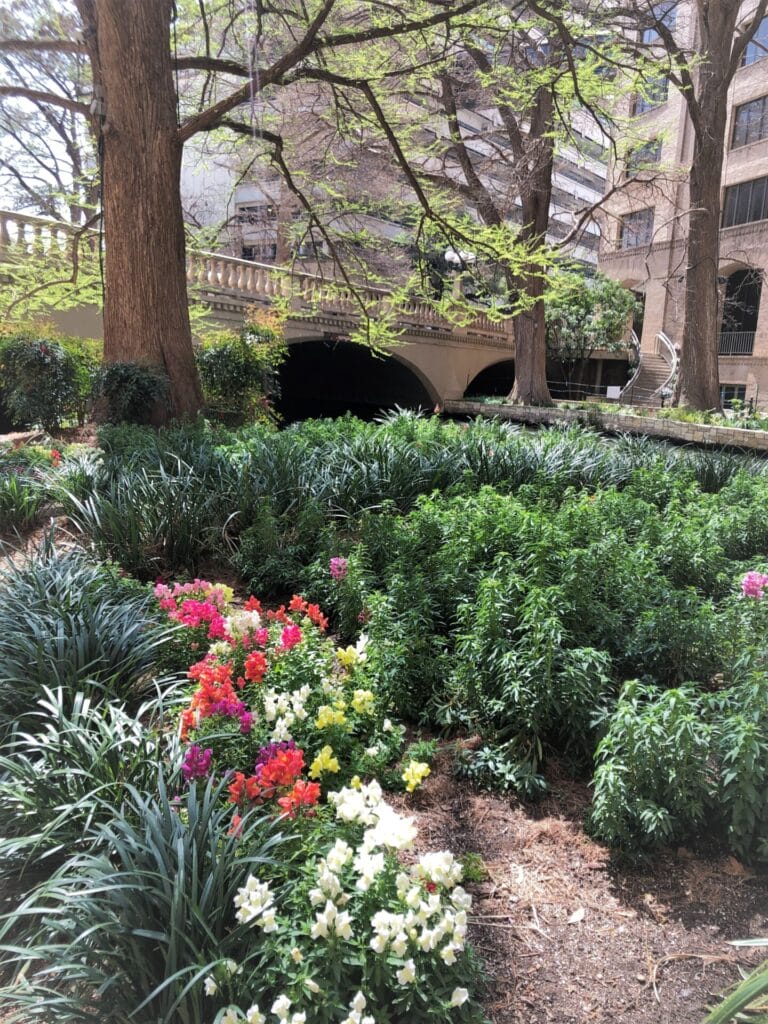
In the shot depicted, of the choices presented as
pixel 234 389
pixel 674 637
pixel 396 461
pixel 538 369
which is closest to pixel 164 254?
pixel 234 389

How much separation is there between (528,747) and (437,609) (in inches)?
38.2

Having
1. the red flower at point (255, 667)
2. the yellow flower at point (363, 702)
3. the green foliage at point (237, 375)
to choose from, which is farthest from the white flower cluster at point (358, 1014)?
the green foliage at point (237, 375)

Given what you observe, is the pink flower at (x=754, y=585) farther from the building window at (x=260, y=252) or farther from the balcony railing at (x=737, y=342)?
the balcony railing at (x=737, y=342)

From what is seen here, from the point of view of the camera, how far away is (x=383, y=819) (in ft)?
5.75

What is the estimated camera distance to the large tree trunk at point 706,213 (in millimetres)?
12766

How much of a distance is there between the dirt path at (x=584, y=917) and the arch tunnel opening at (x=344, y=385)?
72.4 feet

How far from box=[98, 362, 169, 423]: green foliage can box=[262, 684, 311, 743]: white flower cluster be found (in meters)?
5.79

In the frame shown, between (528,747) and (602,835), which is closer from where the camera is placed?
(602,835)

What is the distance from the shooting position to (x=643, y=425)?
12.7 meters

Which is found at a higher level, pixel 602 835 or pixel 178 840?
pixel 178 840

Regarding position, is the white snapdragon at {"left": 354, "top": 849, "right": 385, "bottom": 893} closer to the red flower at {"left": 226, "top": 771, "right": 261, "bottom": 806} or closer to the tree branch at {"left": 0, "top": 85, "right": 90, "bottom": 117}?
the red flower at {"left": 226, "top": 771, "right": 261, "bottom": 806}

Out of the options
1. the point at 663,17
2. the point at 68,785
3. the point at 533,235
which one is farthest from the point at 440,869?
the point at 533,235

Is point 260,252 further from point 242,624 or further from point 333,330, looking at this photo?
point 242,624

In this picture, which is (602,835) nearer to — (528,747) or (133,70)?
(528,747)
